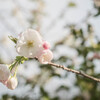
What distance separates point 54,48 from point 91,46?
54 cm

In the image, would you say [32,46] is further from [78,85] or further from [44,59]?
[78,85]

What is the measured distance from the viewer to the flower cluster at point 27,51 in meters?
0.93

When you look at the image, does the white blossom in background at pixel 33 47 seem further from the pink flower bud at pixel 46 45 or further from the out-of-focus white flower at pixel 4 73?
the out-of-focus white flower at pixel 4 73

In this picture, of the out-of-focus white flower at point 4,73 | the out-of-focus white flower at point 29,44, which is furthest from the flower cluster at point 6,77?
the out-of-focus white flower at point 29,44

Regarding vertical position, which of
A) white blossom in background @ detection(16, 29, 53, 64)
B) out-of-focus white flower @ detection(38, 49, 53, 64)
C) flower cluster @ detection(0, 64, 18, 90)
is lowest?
flower cluster @ detection(0, 64, 18, 90)

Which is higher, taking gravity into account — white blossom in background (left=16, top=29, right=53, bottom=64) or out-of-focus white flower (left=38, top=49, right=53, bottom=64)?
white blossom in background (left=16, top=29, right=53, bottom=64)

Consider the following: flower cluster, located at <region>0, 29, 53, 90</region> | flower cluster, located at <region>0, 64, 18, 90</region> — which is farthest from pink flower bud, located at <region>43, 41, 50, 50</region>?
flower cluster, located at <region>0, 64, 18, 90</region>

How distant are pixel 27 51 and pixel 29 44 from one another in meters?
0.08

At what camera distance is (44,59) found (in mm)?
942

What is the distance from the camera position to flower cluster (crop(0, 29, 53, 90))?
0.93 m

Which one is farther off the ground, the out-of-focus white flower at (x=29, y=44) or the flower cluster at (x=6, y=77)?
the out-of-focus white flower at (x=29, y=44)

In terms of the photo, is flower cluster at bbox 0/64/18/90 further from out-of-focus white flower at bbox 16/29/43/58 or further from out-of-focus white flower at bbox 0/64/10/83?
out-of-focus white flower at bbox 16/29/43/58

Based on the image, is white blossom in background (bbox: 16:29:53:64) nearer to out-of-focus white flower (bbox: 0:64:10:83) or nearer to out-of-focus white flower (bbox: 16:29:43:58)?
out-of-focus white flower (bbox: 16:29:43:58)

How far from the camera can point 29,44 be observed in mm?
1034
